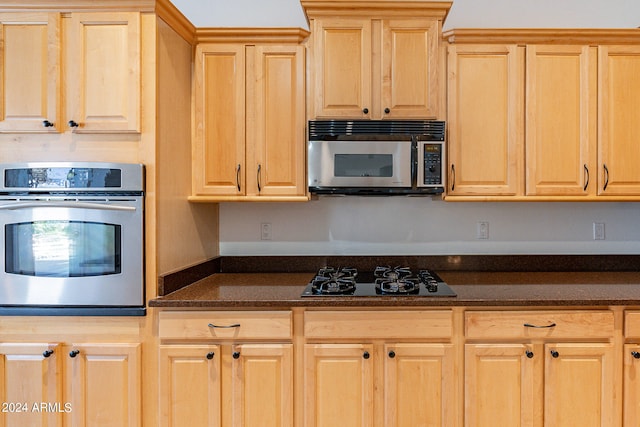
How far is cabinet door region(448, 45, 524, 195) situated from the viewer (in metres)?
2.12

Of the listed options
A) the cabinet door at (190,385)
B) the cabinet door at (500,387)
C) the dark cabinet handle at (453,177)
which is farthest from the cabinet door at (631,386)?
the cabinet door at (190,385)

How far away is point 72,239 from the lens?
1774 mm

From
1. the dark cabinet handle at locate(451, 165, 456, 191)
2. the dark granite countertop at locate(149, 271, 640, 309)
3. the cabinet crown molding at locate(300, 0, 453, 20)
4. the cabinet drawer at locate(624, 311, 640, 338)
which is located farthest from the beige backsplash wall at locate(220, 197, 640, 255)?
the cabinet crown molding at locate(300, 0, 453, 20)

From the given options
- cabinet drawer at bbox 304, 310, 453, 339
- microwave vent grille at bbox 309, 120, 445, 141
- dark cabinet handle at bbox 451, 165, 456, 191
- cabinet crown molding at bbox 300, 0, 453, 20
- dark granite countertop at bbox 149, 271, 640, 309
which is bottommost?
cabinet drawer at bbox 304, 310, 453, 339

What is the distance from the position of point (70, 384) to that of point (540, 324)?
2.12 metres

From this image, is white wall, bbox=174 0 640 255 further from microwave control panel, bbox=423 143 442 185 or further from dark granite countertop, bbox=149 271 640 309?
microwave control panel, bbox=423 143 442 185

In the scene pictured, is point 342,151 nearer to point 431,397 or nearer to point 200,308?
point 200,308

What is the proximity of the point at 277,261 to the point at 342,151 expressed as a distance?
82cm

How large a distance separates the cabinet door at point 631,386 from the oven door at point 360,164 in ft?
4.12

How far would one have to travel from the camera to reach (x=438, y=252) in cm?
249

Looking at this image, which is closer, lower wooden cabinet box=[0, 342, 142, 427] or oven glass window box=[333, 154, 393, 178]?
lower wooden cabinet box=[0, 342, 142, 427]

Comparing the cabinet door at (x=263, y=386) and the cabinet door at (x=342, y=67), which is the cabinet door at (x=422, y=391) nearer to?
the cabinet door at (x=263, y=386)

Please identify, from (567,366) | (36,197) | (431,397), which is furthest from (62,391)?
Answer: (567,366)

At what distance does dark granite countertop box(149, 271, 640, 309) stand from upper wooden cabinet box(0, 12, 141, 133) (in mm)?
837
